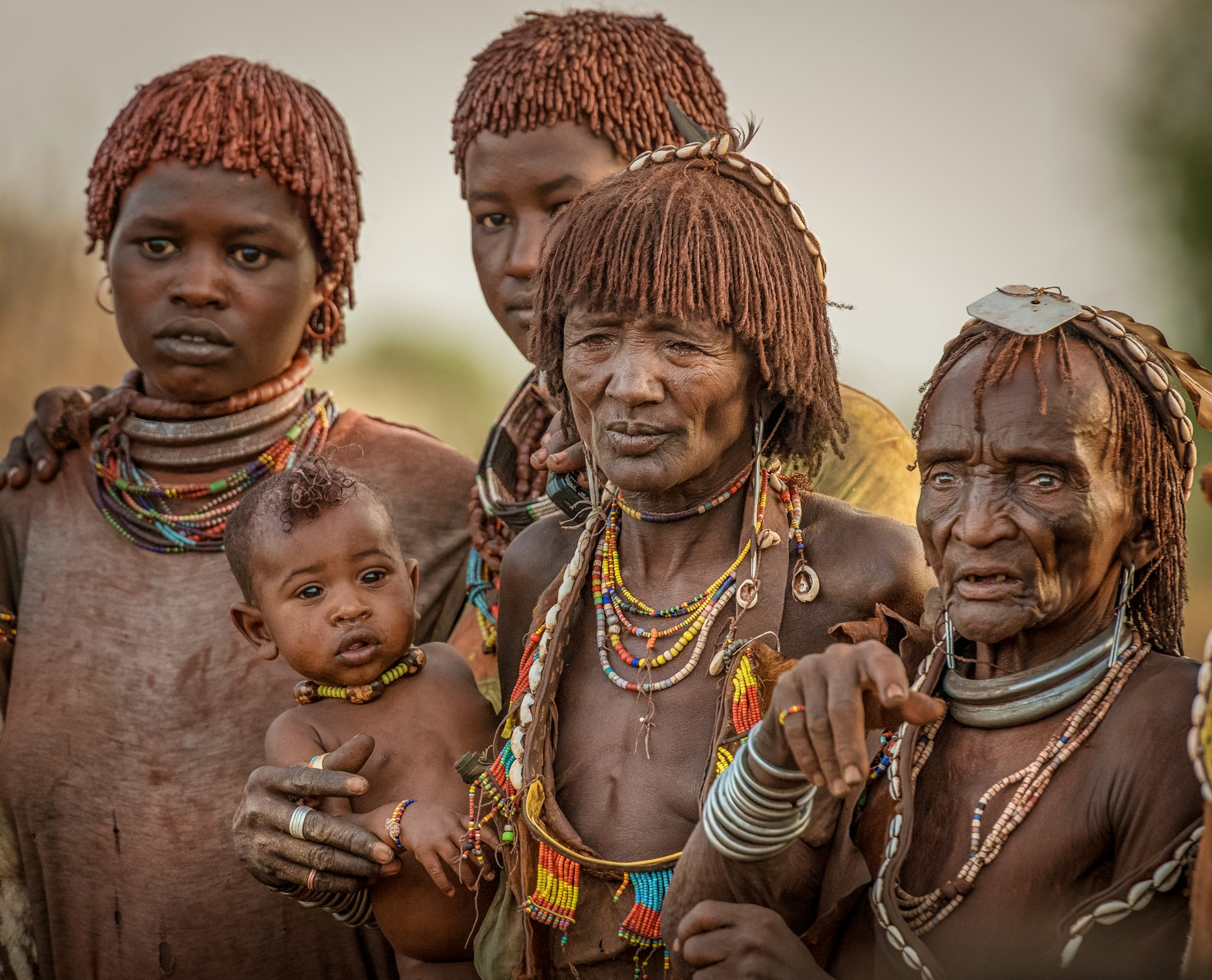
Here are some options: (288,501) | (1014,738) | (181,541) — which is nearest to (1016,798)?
(1014,738)

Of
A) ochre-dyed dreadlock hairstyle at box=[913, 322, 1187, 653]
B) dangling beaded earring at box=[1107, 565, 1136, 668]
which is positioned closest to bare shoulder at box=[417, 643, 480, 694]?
ochre-dyed dreadlock hairstyle at box=[913, 322, 1187, 653]

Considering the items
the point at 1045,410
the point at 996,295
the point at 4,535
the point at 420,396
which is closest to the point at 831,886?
the point at 1045,410

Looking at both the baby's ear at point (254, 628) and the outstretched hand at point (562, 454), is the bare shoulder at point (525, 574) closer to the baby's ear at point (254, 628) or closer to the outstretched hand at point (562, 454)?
the outstretched hand at point (562, 454)

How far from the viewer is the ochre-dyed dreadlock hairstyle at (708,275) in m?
3.25

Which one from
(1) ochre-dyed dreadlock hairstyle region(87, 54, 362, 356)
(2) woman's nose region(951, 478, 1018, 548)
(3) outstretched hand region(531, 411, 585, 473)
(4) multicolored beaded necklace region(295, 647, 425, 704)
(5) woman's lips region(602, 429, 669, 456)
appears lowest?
(4) multicolored beaded necklace region(295, 647, 425, 704)

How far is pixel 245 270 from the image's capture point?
4.66m

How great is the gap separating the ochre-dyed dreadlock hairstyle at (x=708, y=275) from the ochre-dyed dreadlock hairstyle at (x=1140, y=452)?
1.59 feet

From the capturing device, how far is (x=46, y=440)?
487 centimetres

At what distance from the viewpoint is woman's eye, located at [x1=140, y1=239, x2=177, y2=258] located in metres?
4.64

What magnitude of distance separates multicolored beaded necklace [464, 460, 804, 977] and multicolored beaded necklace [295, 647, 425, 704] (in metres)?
0.35

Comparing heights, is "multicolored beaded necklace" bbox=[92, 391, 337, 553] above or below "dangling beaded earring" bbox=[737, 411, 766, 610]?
below

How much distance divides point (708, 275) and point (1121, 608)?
1.08 metres

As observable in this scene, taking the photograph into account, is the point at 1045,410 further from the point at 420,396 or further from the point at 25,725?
the point at 420,396

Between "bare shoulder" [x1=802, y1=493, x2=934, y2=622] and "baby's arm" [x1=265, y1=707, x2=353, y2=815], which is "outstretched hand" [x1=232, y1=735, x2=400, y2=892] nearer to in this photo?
"baby's arm" [x1=265, y1=707, x2=353, y2=815]
